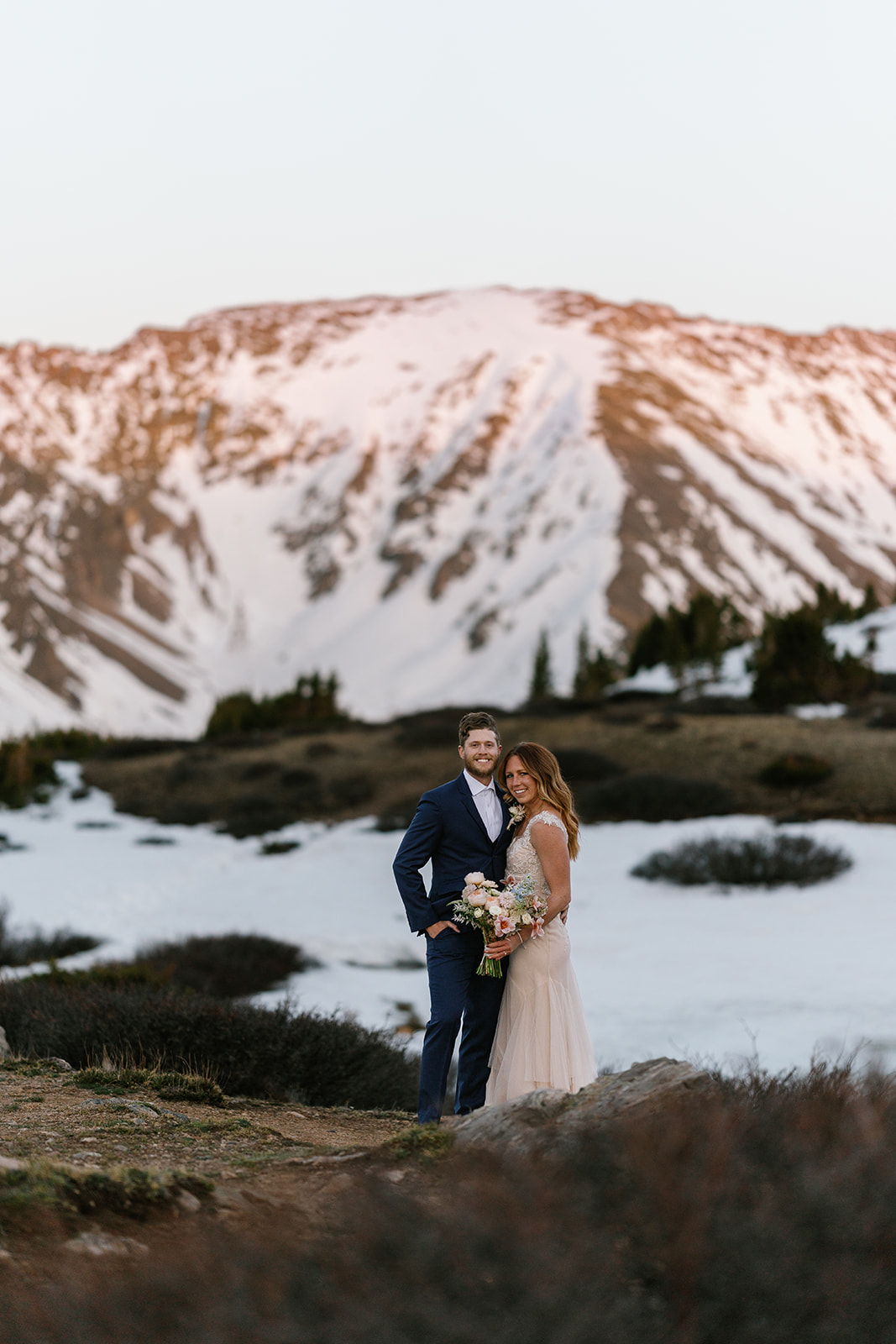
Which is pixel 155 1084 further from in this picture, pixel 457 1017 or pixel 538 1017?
pixel 538 1017

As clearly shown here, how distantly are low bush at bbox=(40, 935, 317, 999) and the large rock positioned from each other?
6834 mm

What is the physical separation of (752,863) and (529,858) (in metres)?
10.4

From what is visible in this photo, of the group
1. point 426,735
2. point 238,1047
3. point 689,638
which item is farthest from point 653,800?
point 689,638

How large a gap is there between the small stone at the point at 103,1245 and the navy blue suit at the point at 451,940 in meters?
2.41

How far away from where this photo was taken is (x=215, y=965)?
1291cm

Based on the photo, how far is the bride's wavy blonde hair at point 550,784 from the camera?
5848mm

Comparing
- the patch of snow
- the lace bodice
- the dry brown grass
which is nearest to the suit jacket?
the lace bodice

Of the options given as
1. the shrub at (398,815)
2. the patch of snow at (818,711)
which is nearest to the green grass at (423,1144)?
the shrub at (398,815)

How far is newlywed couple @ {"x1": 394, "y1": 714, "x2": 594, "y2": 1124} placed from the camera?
221 inches

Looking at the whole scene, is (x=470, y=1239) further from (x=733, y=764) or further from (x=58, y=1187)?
(x=733, y=764)

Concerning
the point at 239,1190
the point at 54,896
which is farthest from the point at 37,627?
the point at 239,1190

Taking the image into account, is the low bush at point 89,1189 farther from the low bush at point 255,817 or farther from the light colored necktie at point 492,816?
the low bush at point 255,817

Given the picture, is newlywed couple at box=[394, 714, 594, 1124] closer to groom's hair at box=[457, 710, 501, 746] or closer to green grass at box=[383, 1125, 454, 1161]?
groom's hair at box=[457, 710, 501, 746]

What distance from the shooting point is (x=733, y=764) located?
23766mm
